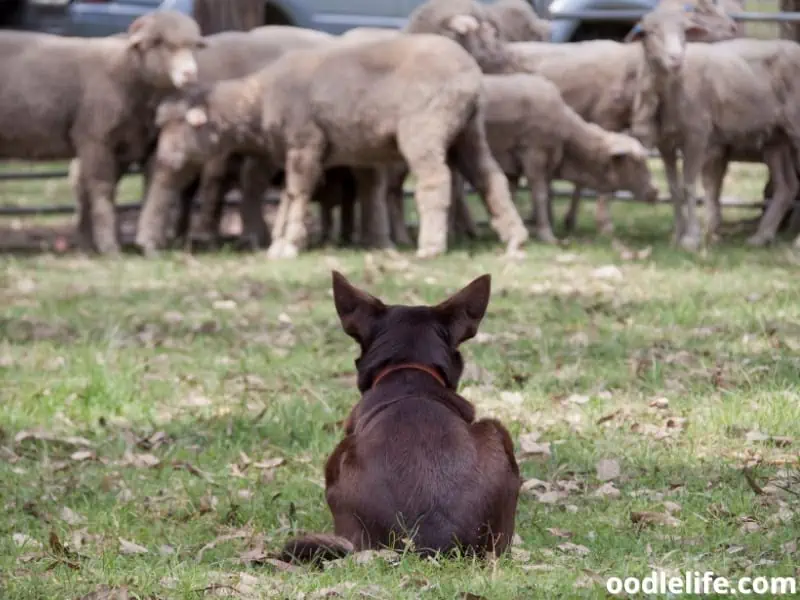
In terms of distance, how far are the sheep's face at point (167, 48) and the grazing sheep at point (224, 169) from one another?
0.81m

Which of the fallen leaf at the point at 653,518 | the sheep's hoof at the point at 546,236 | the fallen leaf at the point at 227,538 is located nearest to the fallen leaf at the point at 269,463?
the fallen leaf at the point at 227,538

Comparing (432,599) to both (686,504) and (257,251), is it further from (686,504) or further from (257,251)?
(257,251)

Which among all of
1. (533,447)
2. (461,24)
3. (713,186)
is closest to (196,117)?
(461,24)

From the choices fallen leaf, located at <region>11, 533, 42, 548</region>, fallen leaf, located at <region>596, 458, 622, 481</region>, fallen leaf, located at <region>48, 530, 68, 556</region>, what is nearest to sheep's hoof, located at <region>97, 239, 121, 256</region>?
fallen leaf, located at <region>596, 458, 622, 481</region>

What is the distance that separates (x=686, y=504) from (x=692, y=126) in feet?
30.5

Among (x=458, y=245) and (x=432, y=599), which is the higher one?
(x=432, y=599)

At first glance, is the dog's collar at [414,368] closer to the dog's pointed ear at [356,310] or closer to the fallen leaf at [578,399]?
the dog's pointed ear at [356,310]

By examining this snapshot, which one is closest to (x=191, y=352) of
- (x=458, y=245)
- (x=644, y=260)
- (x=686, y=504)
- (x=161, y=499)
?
(x=161, y=499)

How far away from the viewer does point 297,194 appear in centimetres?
1510

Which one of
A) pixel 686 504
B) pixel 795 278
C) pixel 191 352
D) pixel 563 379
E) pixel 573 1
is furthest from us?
pixel 573 1

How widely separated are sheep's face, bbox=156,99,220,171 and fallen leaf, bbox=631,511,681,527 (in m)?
9.87

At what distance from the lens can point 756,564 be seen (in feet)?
15.9

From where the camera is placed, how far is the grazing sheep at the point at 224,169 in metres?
15.5

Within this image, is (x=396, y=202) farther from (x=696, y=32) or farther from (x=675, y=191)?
(x=696, y=32)
